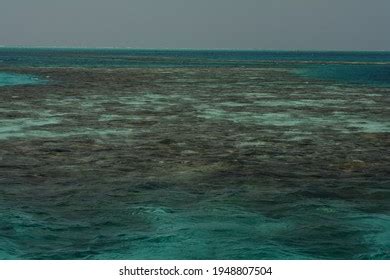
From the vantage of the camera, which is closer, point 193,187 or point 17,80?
point 193,187

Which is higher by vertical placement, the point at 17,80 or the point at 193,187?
the point at 193,187

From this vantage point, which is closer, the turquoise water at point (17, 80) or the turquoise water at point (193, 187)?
the turquoise water at point (193, 187)

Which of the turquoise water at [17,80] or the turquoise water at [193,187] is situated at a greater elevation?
the turquoise water at [193,187]

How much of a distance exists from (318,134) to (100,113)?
13327mm

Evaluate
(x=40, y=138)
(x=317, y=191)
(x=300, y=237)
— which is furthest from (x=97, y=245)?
(x=40, y=138)

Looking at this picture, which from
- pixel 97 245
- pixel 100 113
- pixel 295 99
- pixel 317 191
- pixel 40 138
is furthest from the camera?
pixel 295 99

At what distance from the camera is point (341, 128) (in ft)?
95.2

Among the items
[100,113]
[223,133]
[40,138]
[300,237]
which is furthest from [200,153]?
[100,113]

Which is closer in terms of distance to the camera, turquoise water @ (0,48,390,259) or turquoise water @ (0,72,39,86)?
turquoise water @ (0,48,390,259)

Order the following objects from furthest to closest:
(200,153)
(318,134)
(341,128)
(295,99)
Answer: (295,99), (341,128), (318,134), (200,153)

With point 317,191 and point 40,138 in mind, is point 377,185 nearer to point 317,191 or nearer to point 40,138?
point 317,191

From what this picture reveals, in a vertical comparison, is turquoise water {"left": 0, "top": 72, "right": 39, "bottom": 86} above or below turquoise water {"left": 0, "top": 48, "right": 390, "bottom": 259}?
below

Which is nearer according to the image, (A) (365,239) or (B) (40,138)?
(A) (365,239)

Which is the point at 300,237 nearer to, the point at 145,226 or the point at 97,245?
the point at 145,226
